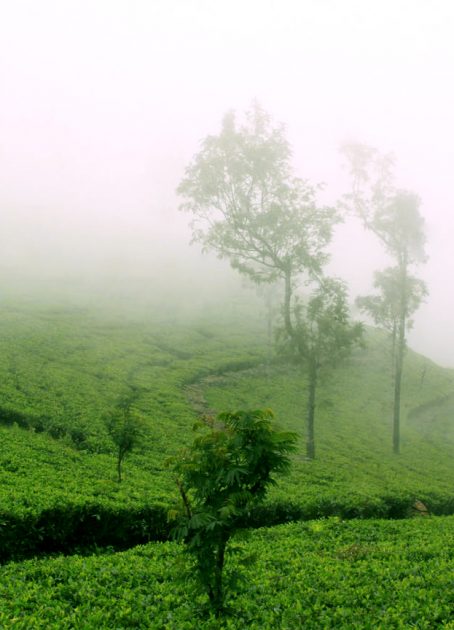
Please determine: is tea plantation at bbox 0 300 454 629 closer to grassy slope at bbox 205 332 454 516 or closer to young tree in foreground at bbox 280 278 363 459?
grassy slope at bbox 205 332 454 516

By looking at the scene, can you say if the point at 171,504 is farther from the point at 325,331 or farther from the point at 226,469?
the point at 325,331

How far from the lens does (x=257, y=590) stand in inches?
464

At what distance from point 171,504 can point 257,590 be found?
5495mm

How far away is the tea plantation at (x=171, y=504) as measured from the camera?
10828mm

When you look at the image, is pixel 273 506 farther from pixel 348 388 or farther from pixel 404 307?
pixel 348 388

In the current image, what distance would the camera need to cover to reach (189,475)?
941 cm

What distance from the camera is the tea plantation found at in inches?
426

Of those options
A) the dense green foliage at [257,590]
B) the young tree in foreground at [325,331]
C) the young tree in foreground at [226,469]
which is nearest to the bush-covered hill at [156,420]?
the dense green foliage at [257,590]

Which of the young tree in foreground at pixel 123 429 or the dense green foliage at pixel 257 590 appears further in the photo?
the young tree in foreground at pixel 123 429

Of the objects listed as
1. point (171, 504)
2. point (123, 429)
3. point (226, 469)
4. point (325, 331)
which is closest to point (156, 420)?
point (123, 429)

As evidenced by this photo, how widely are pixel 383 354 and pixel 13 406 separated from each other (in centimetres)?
5154

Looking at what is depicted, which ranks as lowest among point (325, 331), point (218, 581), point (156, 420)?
point (156, 420)

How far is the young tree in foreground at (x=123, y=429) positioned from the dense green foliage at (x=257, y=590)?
5142 mm

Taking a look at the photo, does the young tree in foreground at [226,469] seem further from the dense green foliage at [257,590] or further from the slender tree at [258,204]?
the slender tree at [258,204]
